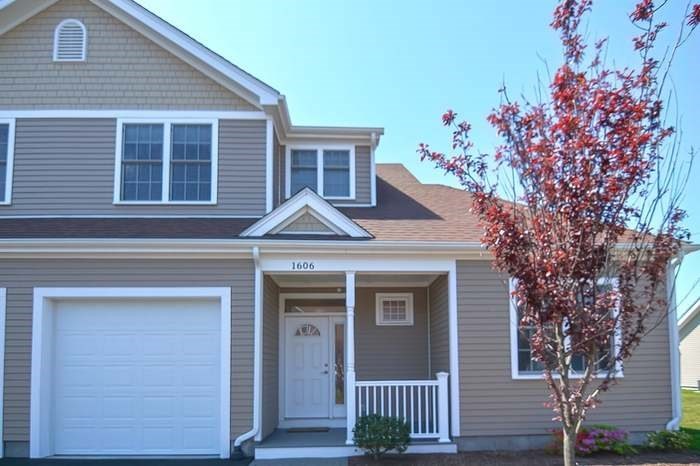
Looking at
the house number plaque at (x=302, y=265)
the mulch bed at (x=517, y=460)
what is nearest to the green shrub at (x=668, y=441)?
the mulch bed at (x=517, y=460)

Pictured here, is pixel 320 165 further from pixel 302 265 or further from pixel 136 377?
pixel 136 377

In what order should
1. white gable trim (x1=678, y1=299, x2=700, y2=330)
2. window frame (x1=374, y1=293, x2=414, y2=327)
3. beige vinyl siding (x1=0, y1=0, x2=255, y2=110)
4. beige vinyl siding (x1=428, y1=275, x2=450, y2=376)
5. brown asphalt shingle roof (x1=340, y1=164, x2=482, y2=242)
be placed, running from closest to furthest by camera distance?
brown asphalt shingle roof (x1=340, y1=164, x2=482, y2=242) < beige vinyl siding (x1=428, y1=275, x2=450, y2=376) < beige vinyl siding (x1=0, y1=0, x2=255, y2=110) < window frame (x1=374, y1=293, x2=414, y2=327) < white gable trim (x1=678, y1=299, x2=700, y2=330)

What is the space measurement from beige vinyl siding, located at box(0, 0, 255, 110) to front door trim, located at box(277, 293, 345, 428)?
3.83 meters

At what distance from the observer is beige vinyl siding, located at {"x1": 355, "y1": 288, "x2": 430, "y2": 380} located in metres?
13.0

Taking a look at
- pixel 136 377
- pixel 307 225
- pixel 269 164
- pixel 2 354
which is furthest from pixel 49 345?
pixel 269 164

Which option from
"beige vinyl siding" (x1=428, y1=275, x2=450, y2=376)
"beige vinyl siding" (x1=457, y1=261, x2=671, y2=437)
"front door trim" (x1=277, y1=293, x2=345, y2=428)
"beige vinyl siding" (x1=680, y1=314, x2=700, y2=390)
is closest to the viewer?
"beige vinyl siding" (x1=457, y1=261, x2=671, y2=437)

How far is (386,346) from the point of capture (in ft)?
42.9

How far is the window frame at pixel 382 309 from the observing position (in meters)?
13.1

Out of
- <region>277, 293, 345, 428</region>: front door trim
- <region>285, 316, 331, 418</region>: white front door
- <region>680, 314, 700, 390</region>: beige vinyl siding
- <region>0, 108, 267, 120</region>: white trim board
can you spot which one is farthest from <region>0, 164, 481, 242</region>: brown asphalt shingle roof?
<region>680, 314, 700, 390</region>: beige vinyl siding

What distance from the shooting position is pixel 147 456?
34.3 ft

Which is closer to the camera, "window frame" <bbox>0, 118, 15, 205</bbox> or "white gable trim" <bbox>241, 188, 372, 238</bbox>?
"white gable trim" <bbox>241, 188, 372, 238</bbox>

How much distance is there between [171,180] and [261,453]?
4.94m

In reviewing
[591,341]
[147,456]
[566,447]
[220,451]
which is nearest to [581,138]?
[591,341]

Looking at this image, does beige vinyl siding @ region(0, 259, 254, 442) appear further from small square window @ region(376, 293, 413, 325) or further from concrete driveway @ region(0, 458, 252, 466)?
small square window @ region(376, 293, 413, 325)
